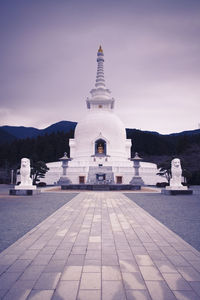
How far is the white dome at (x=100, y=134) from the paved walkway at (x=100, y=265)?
39120 mm

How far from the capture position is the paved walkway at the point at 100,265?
11.4 ft

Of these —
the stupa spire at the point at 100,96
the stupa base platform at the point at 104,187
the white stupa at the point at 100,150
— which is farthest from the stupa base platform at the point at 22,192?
the stupa spire at the point at 100,96

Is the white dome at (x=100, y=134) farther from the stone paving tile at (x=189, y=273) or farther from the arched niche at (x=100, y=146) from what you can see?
the stone paving tile at (x=189, y=273)

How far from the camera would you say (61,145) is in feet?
221

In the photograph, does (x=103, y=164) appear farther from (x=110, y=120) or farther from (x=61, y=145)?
(x=61, y=145)

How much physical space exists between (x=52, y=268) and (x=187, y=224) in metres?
5.61

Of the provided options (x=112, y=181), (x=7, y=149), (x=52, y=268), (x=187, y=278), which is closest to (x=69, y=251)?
(x=52, y=268)

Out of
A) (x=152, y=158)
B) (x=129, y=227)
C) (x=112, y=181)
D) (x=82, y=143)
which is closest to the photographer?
(x=129, y=227)

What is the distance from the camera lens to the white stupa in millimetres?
37344

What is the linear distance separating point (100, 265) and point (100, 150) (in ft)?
137

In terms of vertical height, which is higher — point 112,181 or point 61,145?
point 61,145

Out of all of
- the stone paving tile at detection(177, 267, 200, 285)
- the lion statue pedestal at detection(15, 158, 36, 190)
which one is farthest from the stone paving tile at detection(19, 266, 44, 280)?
the lion statue pedestal at detection(15, 158, 36, 190)

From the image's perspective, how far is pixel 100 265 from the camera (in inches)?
177

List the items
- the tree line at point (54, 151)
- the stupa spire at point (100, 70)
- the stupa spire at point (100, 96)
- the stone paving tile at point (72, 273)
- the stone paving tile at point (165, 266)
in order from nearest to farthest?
the stone paving tile at point (72, 273), the stone paving tile at point (165, 266), the stupa spire at point (100, 96), the stupa spire at point (100, 70), the tree line at point (54, 151)
